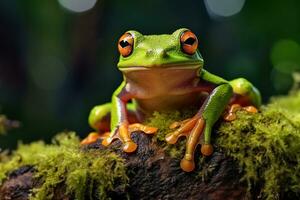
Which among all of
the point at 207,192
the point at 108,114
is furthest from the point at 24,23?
the point at 207,192

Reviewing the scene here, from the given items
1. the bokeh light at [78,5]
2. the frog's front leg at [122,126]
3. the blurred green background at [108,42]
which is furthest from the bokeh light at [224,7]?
the frog's front leg at [122,126]

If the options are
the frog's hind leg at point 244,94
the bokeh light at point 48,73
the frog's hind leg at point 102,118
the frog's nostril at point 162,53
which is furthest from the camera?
the bokeh light at point 48,73

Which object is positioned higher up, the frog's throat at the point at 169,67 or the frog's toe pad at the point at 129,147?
the frog's throat at the point at 169,67

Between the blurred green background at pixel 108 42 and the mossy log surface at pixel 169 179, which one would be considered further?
the blurred green background at pixel 108 42

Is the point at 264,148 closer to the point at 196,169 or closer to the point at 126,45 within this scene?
the point at 196,169

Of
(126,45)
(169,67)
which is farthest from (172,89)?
(126,45)

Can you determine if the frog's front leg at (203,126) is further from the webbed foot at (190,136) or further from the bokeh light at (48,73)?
the bokeh light at (48,73)

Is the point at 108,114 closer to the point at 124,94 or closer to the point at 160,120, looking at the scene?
the point at 124,94
